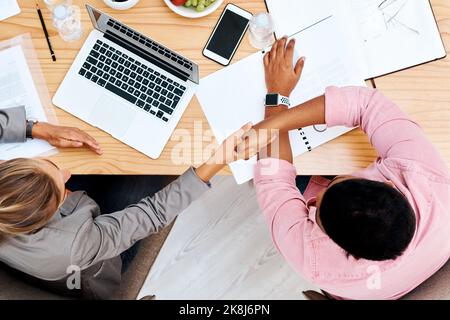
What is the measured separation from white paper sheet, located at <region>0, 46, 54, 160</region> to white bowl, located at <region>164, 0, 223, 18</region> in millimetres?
361

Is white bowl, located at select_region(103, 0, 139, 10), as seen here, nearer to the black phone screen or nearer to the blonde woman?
the black phone screen

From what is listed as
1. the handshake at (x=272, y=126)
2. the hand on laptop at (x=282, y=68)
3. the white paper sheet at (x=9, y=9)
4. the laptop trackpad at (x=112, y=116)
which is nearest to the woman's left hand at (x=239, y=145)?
the handshake at (x=272, y=126)

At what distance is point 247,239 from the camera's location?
1.72m

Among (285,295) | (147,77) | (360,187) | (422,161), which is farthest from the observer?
(285,295)

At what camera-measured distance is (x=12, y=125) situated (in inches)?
40.6

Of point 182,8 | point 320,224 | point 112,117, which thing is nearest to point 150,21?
point 182,8

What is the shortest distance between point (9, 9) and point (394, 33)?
2.91 feet

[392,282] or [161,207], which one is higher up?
[161,207]

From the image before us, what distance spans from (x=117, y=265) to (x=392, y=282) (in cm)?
68

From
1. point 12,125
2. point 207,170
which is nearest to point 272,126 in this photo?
point 207,170

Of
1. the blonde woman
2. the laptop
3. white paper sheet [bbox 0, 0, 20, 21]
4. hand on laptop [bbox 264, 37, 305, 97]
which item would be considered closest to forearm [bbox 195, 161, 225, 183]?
the blonde woman

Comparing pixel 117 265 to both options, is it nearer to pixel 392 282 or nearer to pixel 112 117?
pixel 112 117

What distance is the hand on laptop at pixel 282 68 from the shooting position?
1046 millimetres

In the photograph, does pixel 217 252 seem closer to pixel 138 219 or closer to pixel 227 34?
pixel 138 219
